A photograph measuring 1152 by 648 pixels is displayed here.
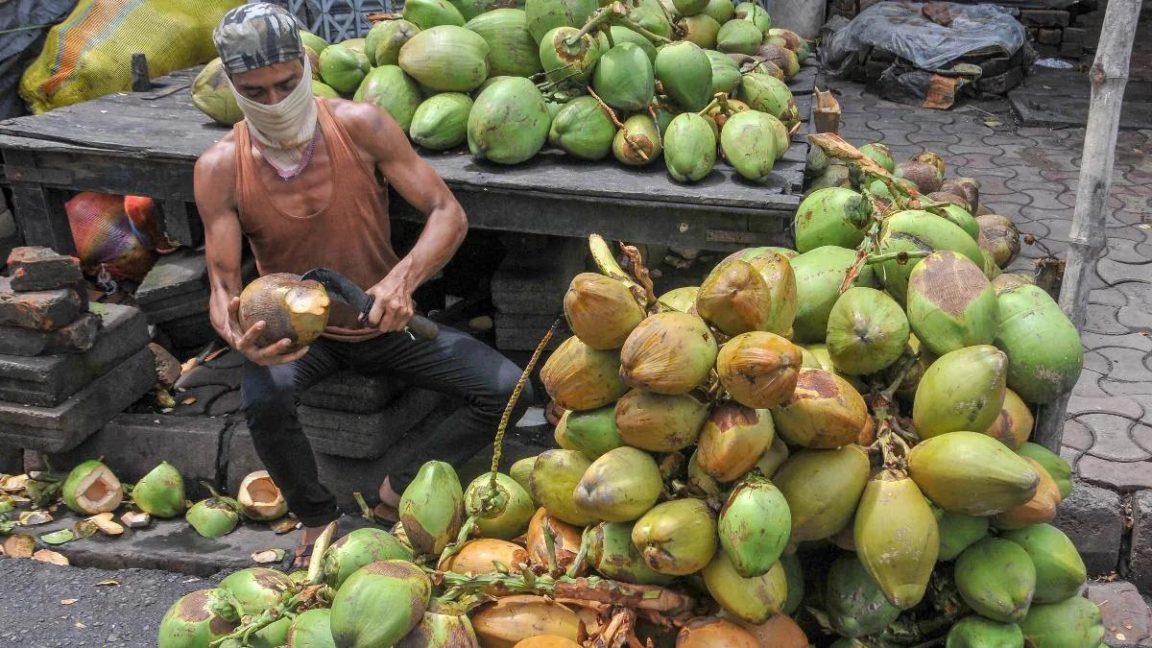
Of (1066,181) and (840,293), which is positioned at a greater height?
(840,293)

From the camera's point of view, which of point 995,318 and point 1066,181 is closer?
point 995,318

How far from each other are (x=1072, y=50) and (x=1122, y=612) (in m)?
7.13

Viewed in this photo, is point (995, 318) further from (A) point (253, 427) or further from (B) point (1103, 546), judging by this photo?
(A) point (253, 427)

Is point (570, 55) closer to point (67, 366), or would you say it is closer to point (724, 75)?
point (724, 75)

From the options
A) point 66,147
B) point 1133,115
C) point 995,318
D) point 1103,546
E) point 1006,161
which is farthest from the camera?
point 1133,115

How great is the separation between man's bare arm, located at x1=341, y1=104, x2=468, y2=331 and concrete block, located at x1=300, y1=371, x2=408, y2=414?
0.41 m

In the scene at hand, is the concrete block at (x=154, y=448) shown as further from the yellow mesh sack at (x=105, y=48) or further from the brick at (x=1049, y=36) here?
the brick at (x=1049, y=36)

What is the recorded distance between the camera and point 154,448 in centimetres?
355

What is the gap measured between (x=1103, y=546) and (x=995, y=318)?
4.33 ft

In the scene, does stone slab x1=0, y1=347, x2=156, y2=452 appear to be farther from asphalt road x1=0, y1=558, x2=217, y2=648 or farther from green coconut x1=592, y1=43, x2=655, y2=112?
green coconut x1=592, y1=43, x2=655, y2=112

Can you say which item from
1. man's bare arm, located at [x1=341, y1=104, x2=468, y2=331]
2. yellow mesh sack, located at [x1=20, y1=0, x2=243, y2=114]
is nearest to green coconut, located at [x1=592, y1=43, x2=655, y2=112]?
man's bare arm, located at [x1=341, y1=104, x2=468, y2=331]

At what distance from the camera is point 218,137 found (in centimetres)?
356

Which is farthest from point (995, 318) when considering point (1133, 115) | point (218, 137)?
point (1133, 115)

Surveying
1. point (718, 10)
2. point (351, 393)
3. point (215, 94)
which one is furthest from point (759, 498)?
point (718, 10)
